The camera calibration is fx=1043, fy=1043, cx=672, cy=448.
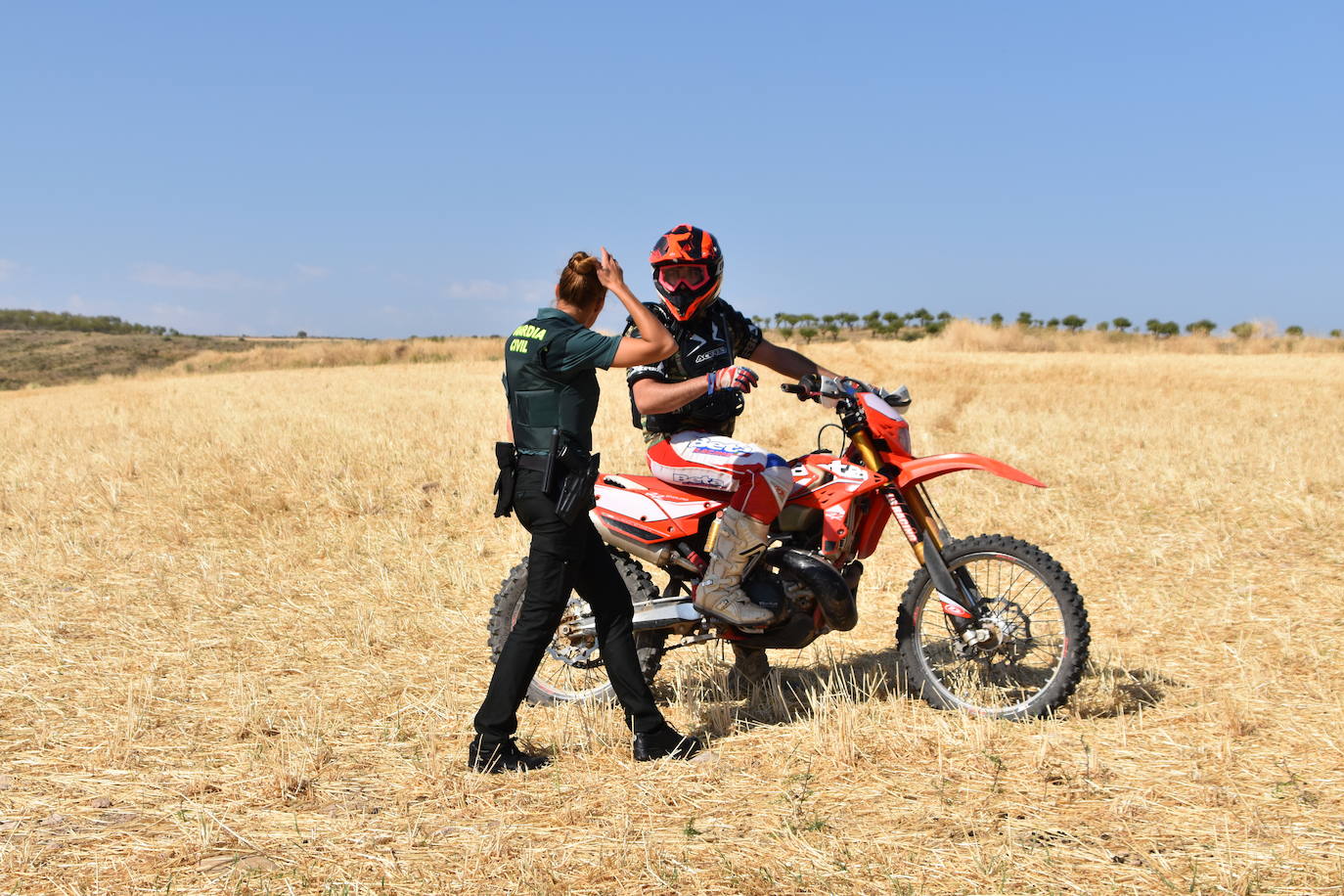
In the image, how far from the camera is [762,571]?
555cm

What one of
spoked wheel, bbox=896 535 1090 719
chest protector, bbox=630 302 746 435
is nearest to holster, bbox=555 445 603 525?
chest protector, bbox=630 302 746 435

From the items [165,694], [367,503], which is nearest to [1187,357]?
[367,503]

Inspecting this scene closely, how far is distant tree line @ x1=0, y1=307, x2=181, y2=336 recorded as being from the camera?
8431 cm

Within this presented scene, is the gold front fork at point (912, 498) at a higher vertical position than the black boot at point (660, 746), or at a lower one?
higher

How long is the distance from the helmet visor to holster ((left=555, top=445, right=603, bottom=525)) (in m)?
1.24

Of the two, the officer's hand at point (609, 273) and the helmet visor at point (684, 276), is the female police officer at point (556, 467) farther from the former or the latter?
the helmet visor at point (684, 276)

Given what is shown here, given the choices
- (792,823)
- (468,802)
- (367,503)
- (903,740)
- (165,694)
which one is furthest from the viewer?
(367,503)

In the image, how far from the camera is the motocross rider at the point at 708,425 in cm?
534

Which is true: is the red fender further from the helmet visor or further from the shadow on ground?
the helmet visor

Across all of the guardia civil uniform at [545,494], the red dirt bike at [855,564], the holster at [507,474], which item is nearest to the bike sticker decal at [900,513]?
the red dirt bike at [855,564]

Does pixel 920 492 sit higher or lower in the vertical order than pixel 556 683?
higher

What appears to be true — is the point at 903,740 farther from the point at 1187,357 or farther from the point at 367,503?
the point at 1187,357

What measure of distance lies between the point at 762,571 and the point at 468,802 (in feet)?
6.34

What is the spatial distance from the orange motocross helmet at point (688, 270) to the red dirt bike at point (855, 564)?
704 mm
